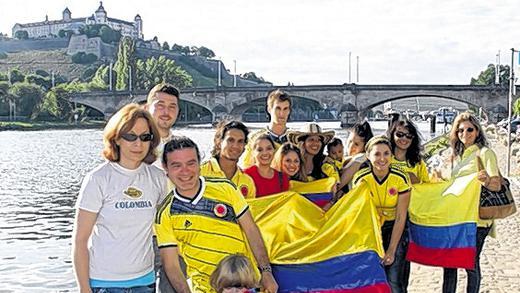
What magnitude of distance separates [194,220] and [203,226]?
0.20ft

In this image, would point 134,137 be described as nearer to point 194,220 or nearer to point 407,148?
point 194,220

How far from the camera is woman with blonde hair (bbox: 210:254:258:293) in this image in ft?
12.4

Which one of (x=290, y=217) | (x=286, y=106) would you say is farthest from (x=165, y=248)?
(x=286, y=106)

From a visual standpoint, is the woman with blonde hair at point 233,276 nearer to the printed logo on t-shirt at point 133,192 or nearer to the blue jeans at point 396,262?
the printed logo on t-shirt at point 133,192

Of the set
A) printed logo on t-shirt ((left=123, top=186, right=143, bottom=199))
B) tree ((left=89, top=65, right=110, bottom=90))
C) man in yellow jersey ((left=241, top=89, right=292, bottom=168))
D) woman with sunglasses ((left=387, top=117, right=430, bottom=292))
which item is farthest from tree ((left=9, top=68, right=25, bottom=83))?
printed logo on t-shirt ((left=123, top=186, right=143, bottom=199))

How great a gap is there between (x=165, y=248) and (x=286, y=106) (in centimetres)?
237

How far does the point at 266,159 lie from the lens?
5156 mm

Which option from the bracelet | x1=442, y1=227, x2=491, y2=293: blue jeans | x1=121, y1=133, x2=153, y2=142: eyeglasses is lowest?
x1=442, y1=227, x2=491, y2=293: blue jeans

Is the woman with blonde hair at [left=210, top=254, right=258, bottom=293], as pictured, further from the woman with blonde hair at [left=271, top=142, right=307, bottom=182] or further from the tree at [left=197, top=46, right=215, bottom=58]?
the tree at [left=197, top=46, right=215, bottom=58]

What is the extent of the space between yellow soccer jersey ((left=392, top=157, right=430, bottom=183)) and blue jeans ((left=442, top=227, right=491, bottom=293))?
0.60 meters

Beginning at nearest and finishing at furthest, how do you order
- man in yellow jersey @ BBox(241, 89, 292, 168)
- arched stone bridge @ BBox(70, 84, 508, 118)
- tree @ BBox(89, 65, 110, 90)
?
man in yellow jersey @ BBox(241, 89, 292, 168) → arched stone bridge @ BBox(70, 84, 508, 118) → tree @ BBox(89, 65, 110, 90)

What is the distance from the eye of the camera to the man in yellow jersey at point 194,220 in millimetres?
3846

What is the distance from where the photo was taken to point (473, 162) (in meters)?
5.63

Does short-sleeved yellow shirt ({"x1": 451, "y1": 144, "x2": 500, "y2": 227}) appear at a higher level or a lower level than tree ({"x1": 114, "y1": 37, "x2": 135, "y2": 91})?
lower
